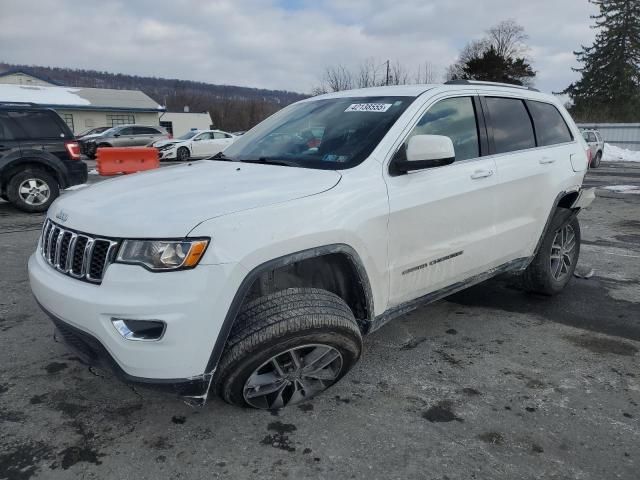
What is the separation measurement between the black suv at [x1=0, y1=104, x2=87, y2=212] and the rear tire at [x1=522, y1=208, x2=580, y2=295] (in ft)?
26.2

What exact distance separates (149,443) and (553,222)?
3484mm

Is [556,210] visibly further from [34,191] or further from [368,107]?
[34,191]

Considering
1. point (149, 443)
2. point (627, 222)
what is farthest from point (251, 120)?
point (149, 443)

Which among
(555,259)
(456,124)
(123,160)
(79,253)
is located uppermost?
(456,124)

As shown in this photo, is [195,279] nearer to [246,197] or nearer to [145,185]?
[246,197]

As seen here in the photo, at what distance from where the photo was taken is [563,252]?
14.9 feet

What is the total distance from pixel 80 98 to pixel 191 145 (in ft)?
75.2

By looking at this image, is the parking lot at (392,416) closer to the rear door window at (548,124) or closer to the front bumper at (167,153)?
the rear door window at (548,124)

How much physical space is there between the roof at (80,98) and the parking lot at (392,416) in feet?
117

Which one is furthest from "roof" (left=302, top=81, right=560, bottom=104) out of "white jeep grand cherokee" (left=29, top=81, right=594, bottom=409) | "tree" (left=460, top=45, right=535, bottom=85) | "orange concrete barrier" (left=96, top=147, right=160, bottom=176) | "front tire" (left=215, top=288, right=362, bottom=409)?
"tree" (left=460, top=45, right=535, bottom=85)

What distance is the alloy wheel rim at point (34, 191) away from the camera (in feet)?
28.4

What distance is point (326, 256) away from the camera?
2717mm

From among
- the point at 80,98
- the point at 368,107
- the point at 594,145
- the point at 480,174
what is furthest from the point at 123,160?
the point at 80,98

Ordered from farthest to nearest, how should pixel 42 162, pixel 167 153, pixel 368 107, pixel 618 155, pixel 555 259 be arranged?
pixel 618 155
pixel 167 153
pixel 42 162
pixel 555 259
pixel 368 107
